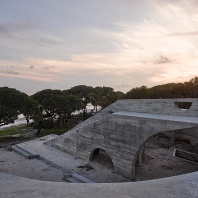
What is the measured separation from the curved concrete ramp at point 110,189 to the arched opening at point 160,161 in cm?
1167

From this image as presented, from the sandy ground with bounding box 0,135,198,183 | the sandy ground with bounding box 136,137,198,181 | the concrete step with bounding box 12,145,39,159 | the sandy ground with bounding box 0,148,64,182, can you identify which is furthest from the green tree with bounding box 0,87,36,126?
the sandy ground with bounding box 136,137,198,181

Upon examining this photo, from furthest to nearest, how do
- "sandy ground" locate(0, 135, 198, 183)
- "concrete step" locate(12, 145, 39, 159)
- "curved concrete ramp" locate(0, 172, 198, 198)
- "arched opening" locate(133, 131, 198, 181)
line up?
"concrete step" locate(12, 145, 39, 159) → "arched opening" locate(133, 131, 198, 181) → "sandy ground" locate(0, 135, 198, 183) → "curved concrete ramp" locate(0, 172, 198, 198)

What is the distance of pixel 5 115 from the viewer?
95.7 feet

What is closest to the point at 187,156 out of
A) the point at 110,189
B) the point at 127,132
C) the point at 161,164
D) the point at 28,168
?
the point at 161,164

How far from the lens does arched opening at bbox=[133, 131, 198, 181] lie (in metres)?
19.2

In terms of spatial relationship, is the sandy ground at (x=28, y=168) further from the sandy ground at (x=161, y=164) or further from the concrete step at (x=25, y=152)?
the sandy ground at (x=161, y=164)

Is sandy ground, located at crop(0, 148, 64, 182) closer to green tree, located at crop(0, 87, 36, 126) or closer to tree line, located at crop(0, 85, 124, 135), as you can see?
green tree, located at crop(0, 87, 36, 126)

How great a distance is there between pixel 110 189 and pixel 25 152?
21625mm

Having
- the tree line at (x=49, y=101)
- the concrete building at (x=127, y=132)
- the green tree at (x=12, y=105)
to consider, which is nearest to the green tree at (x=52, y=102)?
the tree line at (x=49, y=101)

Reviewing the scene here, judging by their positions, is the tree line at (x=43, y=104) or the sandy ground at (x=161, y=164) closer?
the sandy ground at (x=161, y=164)

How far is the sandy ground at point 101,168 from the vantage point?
746 inches

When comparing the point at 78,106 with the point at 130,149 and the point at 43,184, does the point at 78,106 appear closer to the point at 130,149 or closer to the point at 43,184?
the point at 130,149

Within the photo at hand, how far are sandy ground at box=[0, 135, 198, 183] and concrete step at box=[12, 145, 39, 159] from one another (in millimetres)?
465

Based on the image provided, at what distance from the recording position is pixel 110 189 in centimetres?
578
